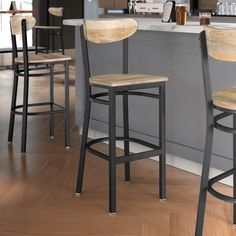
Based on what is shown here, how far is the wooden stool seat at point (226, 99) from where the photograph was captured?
2387 mm

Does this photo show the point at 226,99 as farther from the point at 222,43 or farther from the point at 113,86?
the point at 113,86

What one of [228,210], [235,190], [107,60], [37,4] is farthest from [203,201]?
[37,4]

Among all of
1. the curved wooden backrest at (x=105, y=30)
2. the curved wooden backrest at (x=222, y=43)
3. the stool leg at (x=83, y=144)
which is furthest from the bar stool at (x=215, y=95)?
the stool leg at (x=83, y=144)

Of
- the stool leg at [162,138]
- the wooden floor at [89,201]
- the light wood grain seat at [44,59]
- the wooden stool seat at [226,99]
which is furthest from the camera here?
the light wood grain seat at [44,59]

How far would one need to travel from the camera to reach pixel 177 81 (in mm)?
3842

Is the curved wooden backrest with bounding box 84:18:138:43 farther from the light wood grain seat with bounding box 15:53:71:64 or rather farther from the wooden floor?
the light wood grain seat with bounding box 15:53:71:64

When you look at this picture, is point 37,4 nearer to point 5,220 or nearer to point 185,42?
point 185,42

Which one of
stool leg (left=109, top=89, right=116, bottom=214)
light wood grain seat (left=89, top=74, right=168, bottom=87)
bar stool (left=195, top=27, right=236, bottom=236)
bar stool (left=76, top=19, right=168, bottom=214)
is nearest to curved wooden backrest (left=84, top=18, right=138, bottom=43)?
bar stool (left=76, top=19, right=168, bottom=214)

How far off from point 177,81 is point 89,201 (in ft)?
3.65

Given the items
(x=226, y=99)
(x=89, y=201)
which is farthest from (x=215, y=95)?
(x=89, y=201)

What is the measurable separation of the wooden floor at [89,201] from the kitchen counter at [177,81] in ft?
0.73

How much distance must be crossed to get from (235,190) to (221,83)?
916 millimetres

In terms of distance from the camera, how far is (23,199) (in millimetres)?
3320

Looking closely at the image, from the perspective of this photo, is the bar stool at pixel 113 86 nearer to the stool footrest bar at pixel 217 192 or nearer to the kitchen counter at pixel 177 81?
the kitchen counter at pixel 177 81
